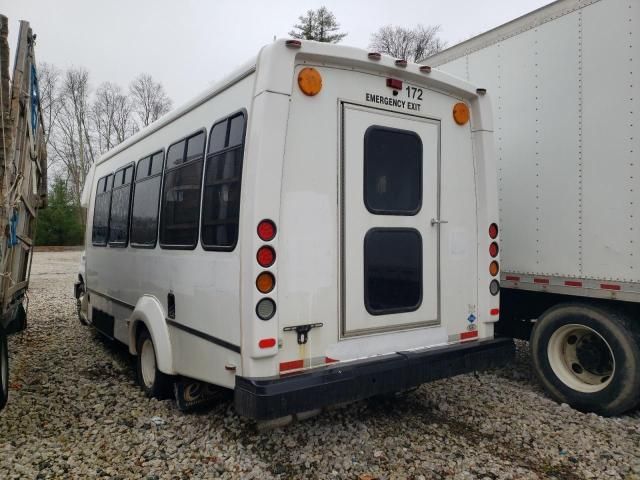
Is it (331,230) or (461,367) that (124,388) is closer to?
(331,230)

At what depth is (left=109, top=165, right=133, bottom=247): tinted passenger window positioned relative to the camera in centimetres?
543

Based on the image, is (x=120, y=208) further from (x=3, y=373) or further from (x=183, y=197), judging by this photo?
(x=3, y=373)

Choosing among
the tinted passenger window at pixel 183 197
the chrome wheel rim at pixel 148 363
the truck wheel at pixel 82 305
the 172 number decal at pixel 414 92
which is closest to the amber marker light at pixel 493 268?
the 172 number decal at pixel 414 92

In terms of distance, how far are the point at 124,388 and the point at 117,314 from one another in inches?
38.0

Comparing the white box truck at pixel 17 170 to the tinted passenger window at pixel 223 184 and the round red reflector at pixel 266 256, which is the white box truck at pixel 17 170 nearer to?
the tinted passenger window at pixel 223 184

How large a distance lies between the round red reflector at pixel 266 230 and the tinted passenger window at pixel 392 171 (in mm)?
844

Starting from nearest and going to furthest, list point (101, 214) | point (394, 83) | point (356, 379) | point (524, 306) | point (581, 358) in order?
point (356, 379) < point (394, 83) < point (581, 358) < point (524, 306) < point (101, 214)

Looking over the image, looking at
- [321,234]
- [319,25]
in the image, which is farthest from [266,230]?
[319,25]

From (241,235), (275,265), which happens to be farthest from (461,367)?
(241,235)

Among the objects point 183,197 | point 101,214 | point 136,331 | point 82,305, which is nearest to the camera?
point 183,197

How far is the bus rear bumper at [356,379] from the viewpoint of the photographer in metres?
2.95

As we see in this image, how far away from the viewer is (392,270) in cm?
371

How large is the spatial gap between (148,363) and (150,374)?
0.37 ft

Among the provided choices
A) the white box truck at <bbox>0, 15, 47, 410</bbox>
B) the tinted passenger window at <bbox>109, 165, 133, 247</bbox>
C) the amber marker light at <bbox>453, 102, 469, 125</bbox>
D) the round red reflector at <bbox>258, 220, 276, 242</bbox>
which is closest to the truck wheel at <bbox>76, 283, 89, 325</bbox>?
the white box truck at <bbox>0, 15, 47, 410</bbox>
